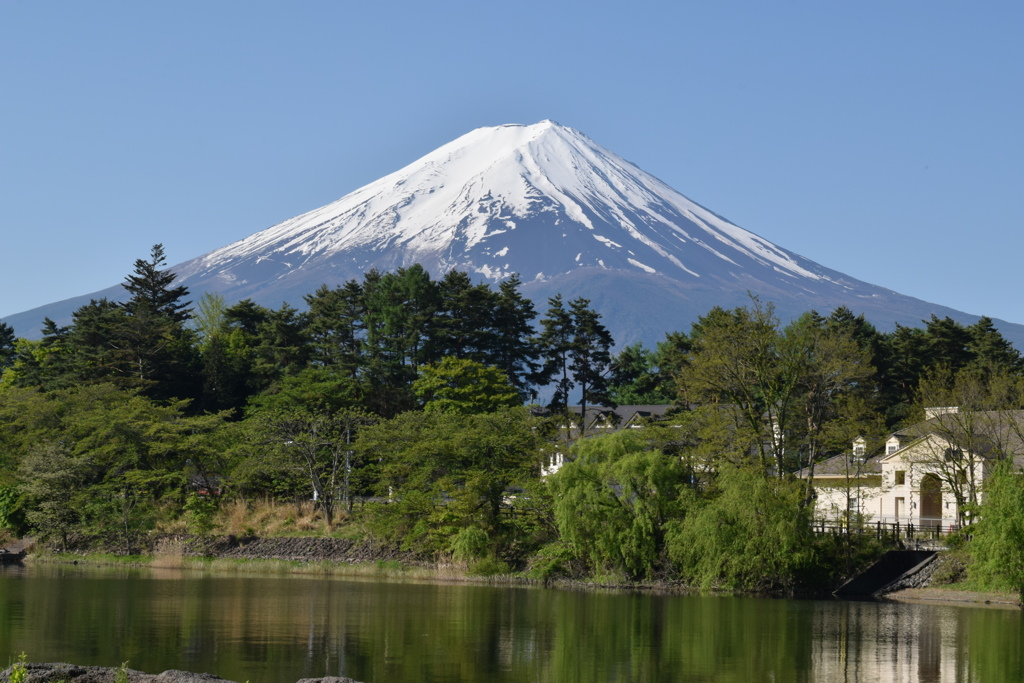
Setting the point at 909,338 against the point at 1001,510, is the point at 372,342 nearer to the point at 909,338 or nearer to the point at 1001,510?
the point at 909,338

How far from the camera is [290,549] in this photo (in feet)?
159

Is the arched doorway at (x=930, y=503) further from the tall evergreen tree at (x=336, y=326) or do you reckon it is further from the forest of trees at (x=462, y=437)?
the tall evergreen tree at (x=336, y=326)

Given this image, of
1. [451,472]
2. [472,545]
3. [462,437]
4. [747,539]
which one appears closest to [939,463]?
[747,539]

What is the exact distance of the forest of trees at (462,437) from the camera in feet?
136

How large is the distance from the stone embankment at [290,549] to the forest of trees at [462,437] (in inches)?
30.9

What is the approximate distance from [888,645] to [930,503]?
95.8 ft

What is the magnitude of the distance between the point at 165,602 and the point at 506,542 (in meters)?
16.0

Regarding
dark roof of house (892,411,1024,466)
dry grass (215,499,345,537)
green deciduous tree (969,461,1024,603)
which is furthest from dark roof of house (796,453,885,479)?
dry grass (215,499,345,537)

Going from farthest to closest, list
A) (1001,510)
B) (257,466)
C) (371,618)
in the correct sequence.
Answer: (257,466) → (1001,510) → (371,618)

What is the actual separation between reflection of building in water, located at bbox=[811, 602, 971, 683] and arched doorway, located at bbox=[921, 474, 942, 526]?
14.3 metres

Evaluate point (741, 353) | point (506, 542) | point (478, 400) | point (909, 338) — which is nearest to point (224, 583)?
point (506, 542)

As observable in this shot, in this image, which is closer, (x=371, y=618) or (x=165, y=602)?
(x=371, y=618)

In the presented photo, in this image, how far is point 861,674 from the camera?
2233 cm

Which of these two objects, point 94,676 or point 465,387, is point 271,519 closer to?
point 465,387
